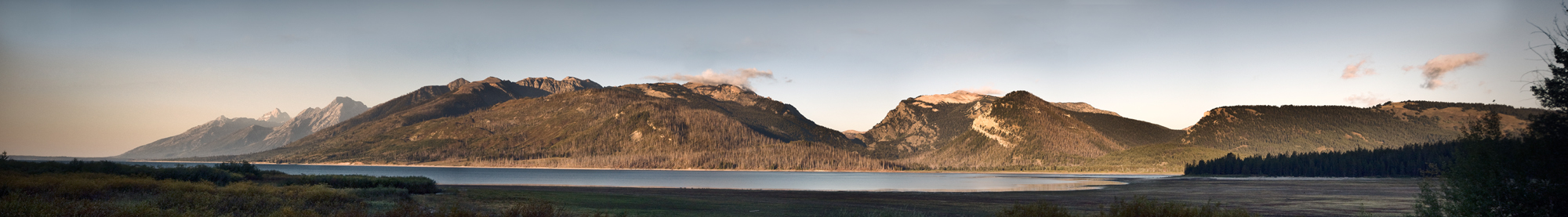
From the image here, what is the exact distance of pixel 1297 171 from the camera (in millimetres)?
145250

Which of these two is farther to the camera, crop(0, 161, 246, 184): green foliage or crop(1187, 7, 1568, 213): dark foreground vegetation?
crop(0, 161, 246, 184): green foliage

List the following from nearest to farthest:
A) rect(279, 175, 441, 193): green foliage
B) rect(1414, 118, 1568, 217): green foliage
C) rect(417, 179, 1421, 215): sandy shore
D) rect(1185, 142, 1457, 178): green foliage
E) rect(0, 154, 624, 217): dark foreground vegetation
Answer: rect(0, 154, 624, 217): dark foreground vegetation < rect(1414, 118, 1568, 217): green foliage < rect(417, 179, 1421, 215): sandy shore < rect(279, 175, 441, 193): green foliage < rect(1185, 142, 1457, 178): green foliage

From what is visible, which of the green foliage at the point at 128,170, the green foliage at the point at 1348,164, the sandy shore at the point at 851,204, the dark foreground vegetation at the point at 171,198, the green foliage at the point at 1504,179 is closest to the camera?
the dark foreground vegetation at the point at 171,198

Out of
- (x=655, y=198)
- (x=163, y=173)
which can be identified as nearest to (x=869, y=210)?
(x=655, y=198)

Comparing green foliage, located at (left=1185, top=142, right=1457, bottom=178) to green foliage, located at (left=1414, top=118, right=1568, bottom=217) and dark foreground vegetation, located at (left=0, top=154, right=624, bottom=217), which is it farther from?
dark foreground vegetation, located at (left=0, top=154, right=624, bottom=217)

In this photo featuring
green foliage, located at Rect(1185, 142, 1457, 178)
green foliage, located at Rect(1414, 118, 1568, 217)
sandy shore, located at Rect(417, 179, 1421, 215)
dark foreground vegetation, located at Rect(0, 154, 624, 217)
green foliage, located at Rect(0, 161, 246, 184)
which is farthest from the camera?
green foliage, located at Rect(1185, 142, 1457, 178)

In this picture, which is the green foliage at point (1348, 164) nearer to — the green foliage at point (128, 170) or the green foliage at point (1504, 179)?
the green foliage at point (1504, 179)

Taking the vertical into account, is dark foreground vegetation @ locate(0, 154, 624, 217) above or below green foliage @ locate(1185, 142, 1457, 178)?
above

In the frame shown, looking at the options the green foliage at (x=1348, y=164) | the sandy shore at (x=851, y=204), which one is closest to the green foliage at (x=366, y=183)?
the sandy shore at (x=851, y=204)

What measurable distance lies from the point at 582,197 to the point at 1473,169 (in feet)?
146

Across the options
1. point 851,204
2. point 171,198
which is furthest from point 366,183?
point 851,204

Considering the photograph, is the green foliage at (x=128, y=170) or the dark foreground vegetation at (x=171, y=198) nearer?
the dark foreground vegetation at (x=171, y=198)

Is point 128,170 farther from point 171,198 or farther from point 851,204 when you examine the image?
point 851,204

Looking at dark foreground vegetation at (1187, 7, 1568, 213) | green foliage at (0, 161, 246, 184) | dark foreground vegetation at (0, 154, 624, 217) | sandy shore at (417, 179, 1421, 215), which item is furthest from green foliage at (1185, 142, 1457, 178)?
green foliage at (0, 161, 246, 184)
